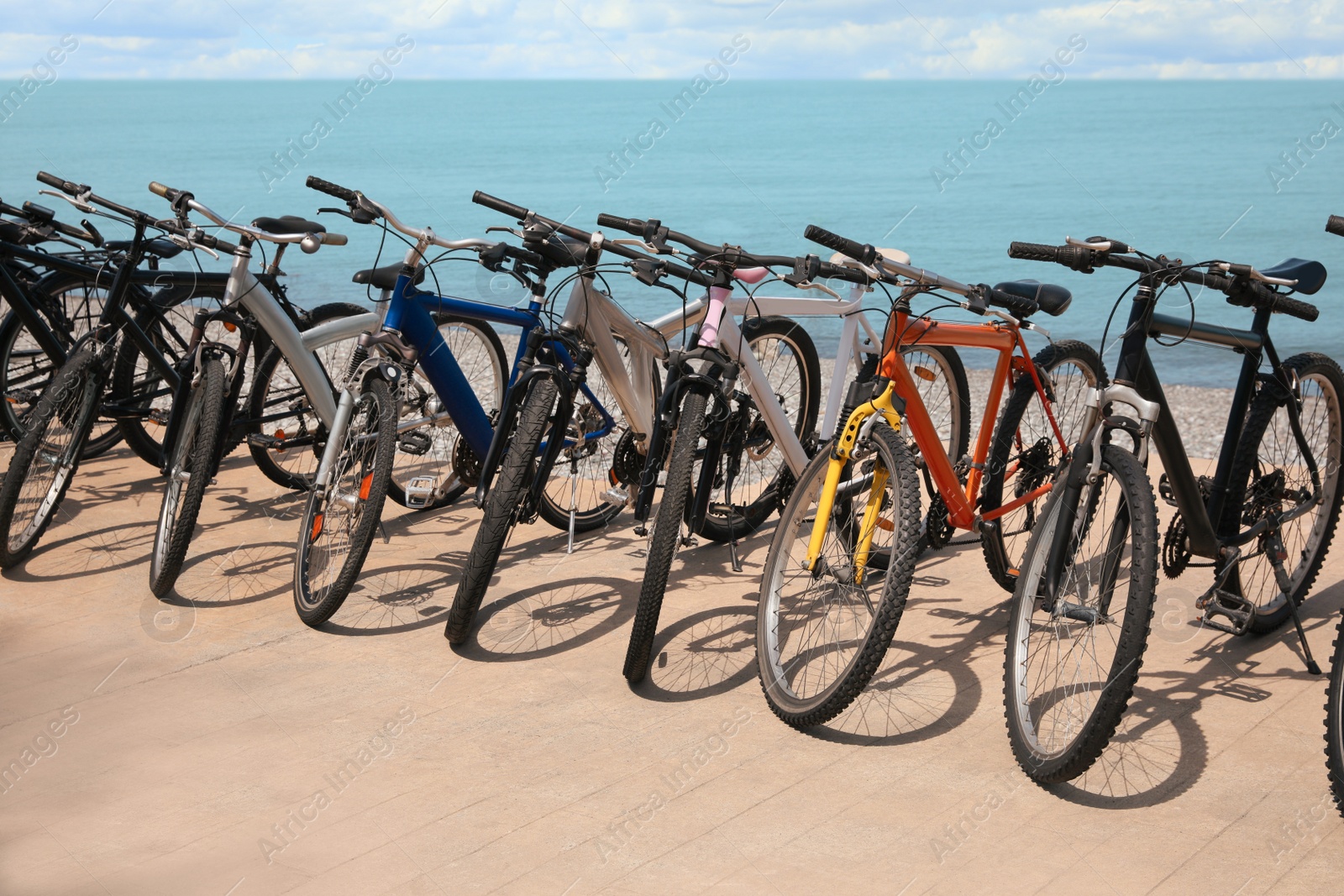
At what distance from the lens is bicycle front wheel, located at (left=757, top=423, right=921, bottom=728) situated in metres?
3.21

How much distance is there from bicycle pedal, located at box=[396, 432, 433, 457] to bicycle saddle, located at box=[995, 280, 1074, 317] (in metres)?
2.12

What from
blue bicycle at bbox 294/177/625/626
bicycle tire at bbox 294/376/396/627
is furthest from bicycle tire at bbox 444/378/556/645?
bicycle tire at bbox 294/376/396/627

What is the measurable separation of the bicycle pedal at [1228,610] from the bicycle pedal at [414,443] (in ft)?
8.91

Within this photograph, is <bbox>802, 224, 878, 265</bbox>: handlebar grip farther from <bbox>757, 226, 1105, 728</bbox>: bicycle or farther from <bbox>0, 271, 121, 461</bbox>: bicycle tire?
<bbox>0, 271, 121, 461</bbox>: bicycle tire

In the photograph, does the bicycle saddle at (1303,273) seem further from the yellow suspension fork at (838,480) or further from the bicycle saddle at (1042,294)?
the yellow suspension fork at (838,480)

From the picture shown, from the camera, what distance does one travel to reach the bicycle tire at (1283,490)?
12.3ft

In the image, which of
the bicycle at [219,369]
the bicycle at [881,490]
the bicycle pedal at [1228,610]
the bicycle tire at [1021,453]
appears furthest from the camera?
the bicycle at [219,369]

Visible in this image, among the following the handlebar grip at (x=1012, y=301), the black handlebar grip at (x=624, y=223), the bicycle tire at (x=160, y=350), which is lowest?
the bicycle tire at (x=160, y=350)

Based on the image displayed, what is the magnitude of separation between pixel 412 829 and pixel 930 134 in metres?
81.2

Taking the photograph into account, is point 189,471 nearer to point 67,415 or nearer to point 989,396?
point 67,415

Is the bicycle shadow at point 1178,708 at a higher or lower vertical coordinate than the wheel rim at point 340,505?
lower

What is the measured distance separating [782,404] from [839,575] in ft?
5.24

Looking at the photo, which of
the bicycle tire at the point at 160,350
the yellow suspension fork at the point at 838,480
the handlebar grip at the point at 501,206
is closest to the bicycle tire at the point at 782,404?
the handlebar grip at the point at 501,206

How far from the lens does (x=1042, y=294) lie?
13.1ft
